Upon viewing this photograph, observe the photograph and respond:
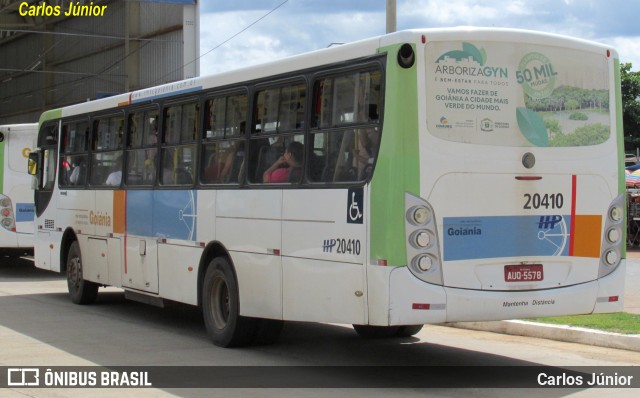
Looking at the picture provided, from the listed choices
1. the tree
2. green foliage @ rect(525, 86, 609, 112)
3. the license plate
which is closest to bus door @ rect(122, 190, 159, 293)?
the license plate

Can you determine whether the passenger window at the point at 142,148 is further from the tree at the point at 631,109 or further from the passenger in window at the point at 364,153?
the tree at the point at 631,109

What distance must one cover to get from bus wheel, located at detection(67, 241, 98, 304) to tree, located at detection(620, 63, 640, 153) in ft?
117

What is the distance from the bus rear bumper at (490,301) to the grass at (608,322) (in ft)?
6.93

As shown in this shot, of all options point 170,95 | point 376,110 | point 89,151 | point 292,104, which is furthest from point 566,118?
point 89,151

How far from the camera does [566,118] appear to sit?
9.27 m

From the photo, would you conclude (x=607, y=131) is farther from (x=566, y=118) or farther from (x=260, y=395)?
(x=260, y=395)

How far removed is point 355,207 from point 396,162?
0.63 m

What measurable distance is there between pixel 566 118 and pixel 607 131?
524mm

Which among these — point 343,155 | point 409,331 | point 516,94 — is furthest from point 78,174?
point 516,94

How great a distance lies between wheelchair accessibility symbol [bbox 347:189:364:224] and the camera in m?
8.84

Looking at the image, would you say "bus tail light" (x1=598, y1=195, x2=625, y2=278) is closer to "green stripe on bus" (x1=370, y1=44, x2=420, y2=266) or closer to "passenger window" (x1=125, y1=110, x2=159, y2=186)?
"green stripe on bus" (x1=370, y1=44, x2=420, y2=266)

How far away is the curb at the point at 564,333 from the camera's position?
1102 centimetres

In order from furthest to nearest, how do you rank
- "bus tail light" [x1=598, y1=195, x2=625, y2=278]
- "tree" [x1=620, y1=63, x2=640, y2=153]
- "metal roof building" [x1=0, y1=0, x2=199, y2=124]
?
1. "tree" [x1=620, y1=63, x2=640, y2=153]
2. "metal roof building" [x1=0, y1=0, x2=199, y2=124]
3. "bus tail light" [x1=598, y1=195, x2=625, y2=278]

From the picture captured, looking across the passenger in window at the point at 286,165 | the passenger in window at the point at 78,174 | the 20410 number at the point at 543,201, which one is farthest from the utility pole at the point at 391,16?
the 20410 number at the point at 543,201
